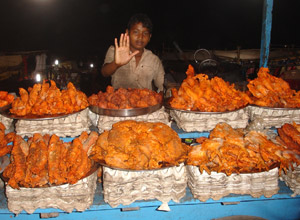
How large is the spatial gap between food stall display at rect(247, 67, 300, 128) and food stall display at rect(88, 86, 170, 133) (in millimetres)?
1381

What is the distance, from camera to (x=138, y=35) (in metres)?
4.29

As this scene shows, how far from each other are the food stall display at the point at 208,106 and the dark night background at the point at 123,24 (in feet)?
17.0

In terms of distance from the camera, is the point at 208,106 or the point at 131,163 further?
the point at 208,106

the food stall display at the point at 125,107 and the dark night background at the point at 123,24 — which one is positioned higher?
the dark night background at the point at 123,24

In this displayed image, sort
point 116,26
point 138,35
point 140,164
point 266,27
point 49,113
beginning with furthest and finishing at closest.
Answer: point 116,26 → point 138,35 → point 266,27 → point 49,113 → point 140,164

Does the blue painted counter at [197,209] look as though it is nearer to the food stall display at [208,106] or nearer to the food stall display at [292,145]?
the food stall display at [292,145]

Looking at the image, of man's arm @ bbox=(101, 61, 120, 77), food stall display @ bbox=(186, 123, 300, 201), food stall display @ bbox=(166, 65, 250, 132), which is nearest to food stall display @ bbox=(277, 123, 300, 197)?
food stall display @ bbox=(186, 123, 300, 201)

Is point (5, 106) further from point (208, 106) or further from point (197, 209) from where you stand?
point (197, 209)

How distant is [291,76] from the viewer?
7.43 meters

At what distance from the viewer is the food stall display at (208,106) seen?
2842mm

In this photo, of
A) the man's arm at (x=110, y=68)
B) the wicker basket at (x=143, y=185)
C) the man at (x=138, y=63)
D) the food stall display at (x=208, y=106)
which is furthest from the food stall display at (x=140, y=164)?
the man at (x=138, y=63)

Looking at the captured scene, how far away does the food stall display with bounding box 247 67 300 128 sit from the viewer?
3.01 metres

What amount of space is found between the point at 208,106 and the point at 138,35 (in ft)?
7.64

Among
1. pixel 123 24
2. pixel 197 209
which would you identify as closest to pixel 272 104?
pixel 197 209
